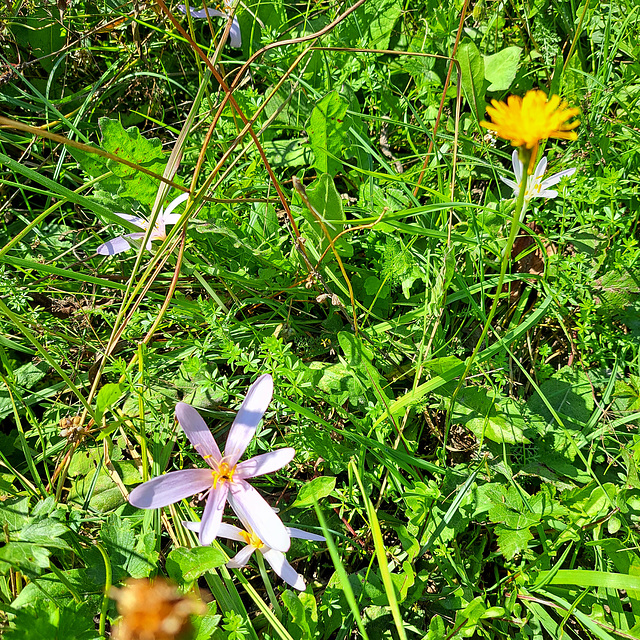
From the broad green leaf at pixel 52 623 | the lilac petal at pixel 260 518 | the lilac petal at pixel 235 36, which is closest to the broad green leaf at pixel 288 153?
the lilac petal at pixel 235 36

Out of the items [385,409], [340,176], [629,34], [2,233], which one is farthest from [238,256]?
[629,34]

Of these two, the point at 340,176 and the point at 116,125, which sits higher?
the point at 116,125

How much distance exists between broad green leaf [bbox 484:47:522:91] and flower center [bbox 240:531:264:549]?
182cm

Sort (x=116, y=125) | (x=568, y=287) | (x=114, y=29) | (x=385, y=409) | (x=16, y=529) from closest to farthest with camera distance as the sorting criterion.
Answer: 1. (x=16, y=529)
2. (x=385, y=409)
3. (x=116, y=125)
4. (x=568, y=287)
5. (x=114, y=29)

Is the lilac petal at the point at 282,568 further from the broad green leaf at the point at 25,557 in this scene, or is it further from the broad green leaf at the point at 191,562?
the broad green leaf at the point at 25,557

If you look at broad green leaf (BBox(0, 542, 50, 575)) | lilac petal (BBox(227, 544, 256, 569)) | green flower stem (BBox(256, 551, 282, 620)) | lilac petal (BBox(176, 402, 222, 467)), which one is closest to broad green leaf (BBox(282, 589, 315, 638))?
green flower stem (BBox(256, 551, 282, 620))

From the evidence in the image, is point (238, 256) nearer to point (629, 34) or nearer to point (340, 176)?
point (340, 176)

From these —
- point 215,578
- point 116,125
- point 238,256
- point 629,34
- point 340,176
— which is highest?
point 629,34

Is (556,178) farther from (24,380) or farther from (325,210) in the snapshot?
(24,380)

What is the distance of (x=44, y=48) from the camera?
2287 millimetres

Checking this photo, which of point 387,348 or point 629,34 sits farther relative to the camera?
point 629,34

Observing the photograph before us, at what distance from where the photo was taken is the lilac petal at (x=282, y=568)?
4.23 feet

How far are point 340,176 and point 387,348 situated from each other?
76cm

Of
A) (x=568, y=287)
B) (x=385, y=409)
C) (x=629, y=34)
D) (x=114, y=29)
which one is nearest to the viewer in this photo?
(x=385, y=409)
